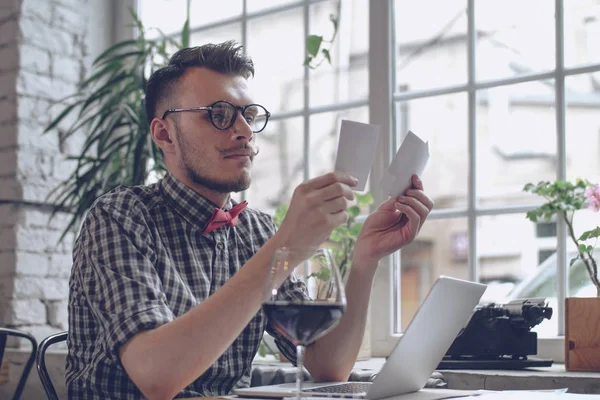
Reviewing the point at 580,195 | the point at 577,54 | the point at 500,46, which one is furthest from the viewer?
the point at 500,46

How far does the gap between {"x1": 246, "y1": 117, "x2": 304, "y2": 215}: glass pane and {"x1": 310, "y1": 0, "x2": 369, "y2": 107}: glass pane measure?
19 centimetres

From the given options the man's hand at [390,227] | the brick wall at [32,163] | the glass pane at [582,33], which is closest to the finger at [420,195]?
the man's hand at [390,227]

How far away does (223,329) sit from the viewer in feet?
4.39

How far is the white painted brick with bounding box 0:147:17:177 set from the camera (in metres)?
3.04

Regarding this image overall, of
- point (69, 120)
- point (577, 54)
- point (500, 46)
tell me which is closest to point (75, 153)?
point (69, 120)

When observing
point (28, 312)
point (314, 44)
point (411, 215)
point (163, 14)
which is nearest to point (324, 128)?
point (314, 44)

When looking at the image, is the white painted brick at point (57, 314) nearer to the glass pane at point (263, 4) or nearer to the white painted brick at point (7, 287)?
the white painted brick at point (7, 287)

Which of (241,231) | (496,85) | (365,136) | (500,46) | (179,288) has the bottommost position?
(179,288)

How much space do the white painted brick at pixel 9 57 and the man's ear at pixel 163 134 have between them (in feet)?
4.76

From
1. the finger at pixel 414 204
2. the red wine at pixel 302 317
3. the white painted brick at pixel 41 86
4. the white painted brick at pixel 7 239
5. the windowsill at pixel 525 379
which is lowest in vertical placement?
the windowsill at pixel 525 379

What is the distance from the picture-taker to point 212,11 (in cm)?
327

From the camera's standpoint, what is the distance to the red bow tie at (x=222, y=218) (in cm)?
177

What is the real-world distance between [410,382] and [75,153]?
2.34 metres

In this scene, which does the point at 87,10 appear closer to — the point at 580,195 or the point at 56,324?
the point at 56,324
